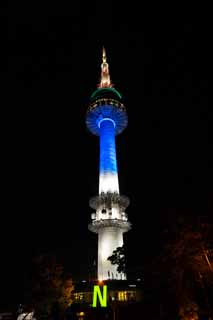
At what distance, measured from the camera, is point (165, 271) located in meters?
31.4

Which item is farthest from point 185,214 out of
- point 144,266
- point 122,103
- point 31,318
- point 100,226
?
point 122,103

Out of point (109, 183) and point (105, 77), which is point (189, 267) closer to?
point (109, 183)

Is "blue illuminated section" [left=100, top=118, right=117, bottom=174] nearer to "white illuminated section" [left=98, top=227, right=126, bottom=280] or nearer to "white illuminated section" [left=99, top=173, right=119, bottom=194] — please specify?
"white illuminated section" [left=99, top=173, right=119, bottom=194]

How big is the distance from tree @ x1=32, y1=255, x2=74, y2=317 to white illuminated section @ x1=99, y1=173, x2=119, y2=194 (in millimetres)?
26572

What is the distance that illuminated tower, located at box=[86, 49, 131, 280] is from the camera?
202 ft

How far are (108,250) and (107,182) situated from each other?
1532 cm

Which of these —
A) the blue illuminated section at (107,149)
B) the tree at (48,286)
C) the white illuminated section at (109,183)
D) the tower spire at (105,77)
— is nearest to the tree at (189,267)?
the tree at (48,286)

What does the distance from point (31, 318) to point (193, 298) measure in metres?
24.8

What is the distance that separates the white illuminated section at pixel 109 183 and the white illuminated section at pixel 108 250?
9.32 meters

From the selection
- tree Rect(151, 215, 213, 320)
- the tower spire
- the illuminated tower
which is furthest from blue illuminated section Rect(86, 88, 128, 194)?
tree Rect(151, 215, 213, 320)

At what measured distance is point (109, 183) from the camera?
2761 inches

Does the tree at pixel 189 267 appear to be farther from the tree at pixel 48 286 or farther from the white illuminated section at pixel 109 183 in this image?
the white illuminated section at pixel 109 183

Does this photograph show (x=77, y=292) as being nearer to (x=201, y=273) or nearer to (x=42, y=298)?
(x=42, y=298)

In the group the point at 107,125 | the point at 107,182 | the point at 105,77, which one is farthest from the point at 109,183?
the point at 105,77
